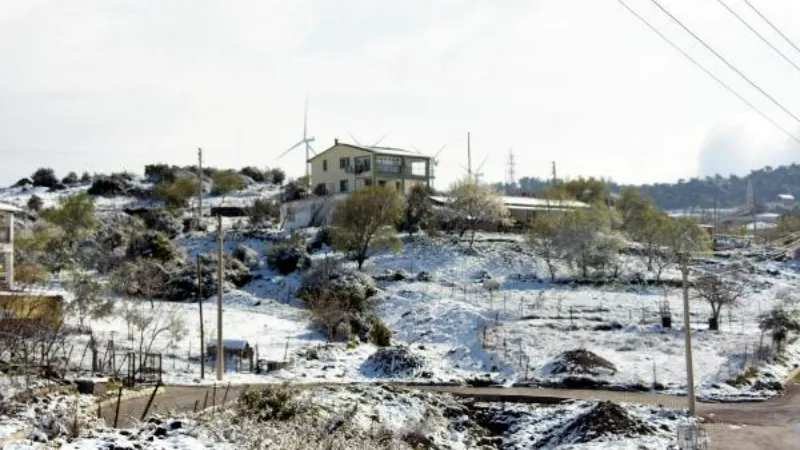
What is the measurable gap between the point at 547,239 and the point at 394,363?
92.1ft

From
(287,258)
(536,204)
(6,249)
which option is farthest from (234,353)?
(536,204)

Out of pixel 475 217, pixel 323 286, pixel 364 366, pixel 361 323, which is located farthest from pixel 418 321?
pixel 475 217

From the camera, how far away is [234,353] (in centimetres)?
3519

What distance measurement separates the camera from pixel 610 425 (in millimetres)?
23469

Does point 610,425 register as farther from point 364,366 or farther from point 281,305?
point 281,305

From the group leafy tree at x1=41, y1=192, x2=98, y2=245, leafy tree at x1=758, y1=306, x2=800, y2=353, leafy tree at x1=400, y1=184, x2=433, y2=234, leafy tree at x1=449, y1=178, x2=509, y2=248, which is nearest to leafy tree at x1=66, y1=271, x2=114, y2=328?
leafy tree at x1=41, y1=192, x2=98, y2=245

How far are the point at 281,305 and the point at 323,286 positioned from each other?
274 cm

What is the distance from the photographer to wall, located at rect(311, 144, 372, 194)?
80.2 m

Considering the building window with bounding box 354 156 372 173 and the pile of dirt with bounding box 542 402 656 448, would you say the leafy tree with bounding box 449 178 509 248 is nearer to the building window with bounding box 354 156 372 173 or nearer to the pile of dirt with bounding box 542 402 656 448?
the building window with bounding box 354 156 372 173

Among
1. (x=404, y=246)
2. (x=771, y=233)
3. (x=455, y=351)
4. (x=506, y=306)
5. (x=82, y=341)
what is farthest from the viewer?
(x=771, y=233)

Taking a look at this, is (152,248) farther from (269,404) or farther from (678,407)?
(678,407)

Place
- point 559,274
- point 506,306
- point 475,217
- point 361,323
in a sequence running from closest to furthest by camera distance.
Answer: point 361,323 → point 506,306 → point 559,274 → point 475,217

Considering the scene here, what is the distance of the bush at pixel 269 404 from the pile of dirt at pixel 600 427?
7145 millimetres

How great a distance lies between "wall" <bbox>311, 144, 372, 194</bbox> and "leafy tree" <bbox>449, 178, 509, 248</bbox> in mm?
10939
